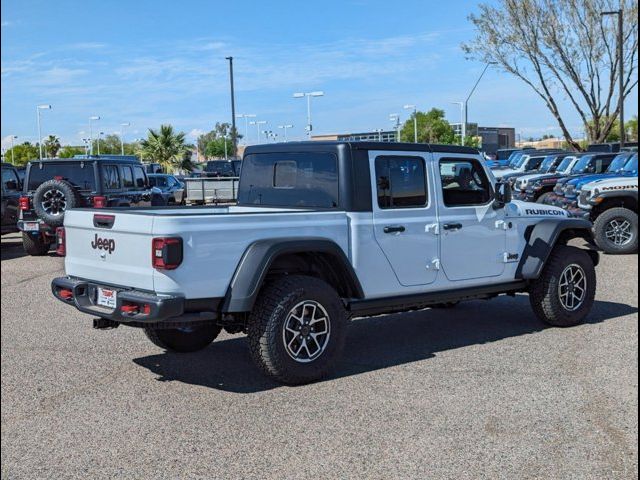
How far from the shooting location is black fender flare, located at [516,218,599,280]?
24.4ft

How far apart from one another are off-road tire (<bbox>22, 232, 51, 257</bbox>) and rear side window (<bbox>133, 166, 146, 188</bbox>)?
6.78 ft

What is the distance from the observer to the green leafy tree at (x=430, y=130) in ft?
208

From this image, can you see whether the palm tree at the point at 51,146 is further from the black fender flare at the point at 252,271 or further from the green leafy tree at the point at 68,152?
the black fender flare at the point at 252,271

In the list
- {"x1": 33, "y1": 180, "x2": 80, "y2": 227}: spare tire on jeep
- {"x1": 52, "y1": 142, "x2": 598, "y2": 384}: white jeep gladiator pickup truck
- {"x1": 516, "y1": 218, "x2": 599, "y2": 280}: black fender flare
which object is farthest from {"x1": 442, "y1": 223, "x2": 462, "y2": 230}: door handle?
{"x1": 33, "y1": 180, "x2": 80, "y2": 227}: spare tire on jeep

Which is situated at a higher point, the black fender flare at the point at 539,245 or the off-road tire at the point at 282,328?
the black fender flare at the point at 539,245

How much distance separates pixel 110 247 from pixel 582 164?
15.9 meters

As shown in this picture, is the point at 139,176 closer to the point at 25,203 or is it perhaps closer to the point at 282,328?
the point at 25,203

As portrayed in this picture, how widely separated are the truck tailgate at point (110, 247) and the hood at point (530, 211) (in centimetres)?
362

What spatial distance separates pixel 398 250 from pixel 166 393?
7.19 feet

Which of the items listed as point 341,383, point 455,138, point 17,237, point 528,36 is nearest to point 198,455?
point 341,383

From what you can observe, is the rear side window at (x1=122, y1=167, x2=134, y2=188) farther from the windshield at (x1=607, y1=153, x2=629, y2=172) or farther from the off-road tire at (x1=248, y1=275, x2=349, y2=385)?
the windshield at (x1=607, y1=153, x2=629, y2=172)

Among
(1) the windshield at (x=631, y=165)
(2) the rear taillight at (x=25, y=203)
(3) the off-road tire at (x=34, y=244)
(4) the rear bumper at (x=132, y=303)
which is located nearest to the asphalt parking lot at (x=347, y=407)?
(4) the rear bumper at (x=132, y=303)

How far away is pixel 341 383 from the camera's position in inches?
230

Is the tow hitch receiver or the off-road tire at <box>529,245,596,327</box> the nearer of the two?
the tow hitch receiver
